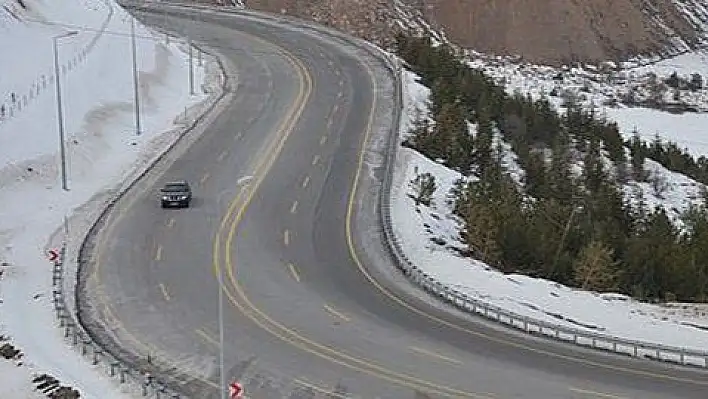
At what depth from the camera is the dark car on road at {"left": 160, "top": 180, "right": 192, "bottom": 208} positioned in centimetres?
4506

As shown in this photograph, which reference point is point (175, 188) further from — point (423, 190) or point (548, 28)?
point (548, 28)

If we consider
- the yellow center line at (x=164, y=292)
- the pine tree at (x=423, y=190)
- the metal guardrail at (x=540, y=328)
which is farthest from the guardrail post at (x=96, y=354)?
the pine tree at (x=423, y=190)

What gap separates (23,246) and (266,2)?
78038mm

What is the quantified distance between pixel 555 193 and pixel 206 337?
27.5 metres

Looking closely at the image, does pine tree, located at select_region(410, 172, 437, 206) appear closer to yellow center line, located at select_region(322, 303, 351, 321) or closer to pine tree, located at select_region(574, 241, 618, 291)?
pine tree, located at select_region(574, 241, 618, 291)

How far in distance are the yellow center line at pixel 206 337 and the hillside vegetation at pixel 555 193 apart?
1256 cm

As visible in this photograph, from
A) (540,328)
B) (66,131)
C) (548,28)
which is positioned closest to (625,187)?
(66,131)

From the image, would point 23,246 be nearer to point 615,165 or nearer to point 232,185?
point 232,185

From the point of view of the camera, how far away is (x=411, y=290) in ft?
119

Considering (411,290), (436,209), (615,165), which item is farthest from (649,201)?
(411,290)

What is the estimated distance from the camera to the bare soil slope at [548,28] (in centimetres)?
11194

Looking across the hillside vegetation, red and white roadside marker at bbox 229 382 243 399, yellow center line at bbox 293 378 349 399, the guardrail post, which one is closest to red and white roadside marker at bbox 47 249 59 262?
the guardrail post

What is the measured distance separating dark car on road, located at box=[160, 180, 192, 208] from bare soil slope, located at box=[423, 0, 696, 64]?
6988 cm

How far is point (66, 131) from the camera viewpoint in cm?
5506
